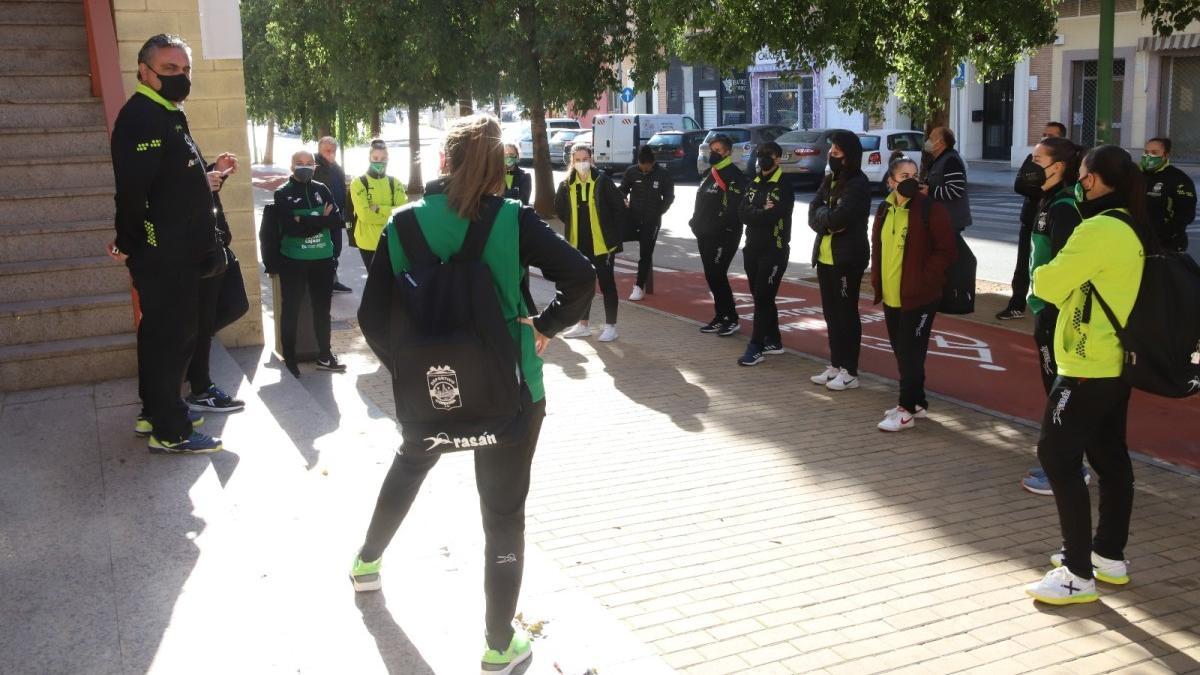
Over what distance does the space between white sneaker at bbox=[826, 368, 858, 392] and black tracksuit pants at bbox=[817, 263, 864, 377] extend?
5cm

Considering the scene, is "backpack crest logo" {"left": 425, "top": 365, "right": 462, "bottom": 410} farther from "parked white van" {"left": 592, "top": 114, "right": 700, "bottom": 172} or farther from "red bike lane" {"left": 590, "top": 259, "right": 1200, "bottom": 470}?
"parked white van" {"left": 592, "top": 114, "right": 700, "bottom": 172}

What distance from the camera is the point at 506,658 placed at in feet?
13.3

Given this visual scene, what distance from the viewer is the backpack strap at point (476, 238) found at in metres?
3.70

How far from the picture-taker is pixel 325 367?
9742 mm

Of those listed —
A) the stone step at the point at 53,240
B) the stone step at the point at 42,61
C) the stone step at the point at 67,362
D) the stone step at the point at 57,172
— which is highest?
the stone step at the point at 42,61

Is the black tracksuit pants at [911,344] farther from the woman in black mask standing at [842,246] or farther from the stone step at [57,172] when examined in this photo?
the stone step at [57,172]

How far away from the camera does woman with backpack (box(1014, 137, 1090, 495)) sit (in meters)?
5.60

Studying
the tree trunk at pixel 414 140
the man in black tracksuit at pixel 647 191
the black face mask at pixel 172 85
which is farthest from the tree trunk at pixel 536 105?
the black face mask at pixel 172 85

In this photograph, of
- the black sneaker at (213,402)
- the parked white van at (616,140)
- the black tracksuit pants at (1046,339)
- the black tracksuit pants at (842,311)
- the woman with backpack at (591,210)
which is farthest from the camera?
the parked white van at (616,140)

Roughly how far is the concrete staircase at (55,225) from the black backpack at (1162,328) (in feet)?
17.3

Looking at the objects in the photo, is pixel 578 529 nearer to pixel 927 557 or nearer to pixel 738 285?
pixel 927 557

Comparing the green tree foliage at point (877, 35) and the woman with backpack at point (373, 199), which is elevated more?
the green tree foliage at point (877, 35)

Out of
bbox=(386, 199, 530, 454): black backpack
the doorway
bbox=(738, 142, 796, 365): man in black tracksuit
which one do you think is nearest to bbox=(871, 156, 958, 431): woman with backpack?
bbox=(738, 142, 796, 365): man in black tracksuit

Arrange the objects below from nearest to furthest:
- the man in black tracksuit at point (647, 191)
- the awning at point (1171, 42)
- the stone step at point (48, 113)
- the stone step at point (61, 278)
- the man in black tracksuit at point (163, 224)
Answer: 1. the man in black tracksuit at point (163, 224)
2. the stone step at point (61, 278)
3. the stone step at point (48, 113)
4. the man in black tracksuit at point (647, 191)
5. the awning at point (1171, 42)
